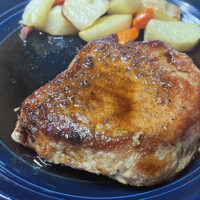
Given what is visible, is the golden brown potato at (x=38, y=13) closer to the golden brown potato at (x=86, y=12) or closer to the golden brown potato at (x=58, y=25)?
the golden brown potato at (x=58, y=25)

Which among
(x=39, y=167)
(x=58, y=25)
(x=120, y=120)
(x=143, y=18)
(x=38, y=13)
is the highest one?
(x=38, y=13)

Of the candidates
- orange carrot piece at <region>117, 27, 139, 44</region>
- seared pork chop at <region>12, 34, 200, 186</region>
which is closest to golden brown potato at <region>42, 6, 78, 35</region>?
orange carrot piece at <region>117, 27, 139, 44</region>

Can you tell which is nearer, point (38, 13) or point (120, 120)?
point (120, 120)

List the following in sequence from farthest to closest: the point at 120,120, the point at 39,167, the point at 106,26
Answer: the point at 106,26, the point at 39,167, the point at 120,120

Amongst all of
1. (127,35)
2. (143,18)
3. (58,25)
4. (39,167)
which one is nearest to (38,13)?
(58,25)

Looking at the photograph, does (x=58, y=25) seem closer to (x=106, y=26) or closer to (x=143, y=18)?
(x=106, y=26)

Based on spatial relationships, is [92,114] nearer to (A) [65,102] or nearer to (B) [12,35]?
(A) [65,102]
